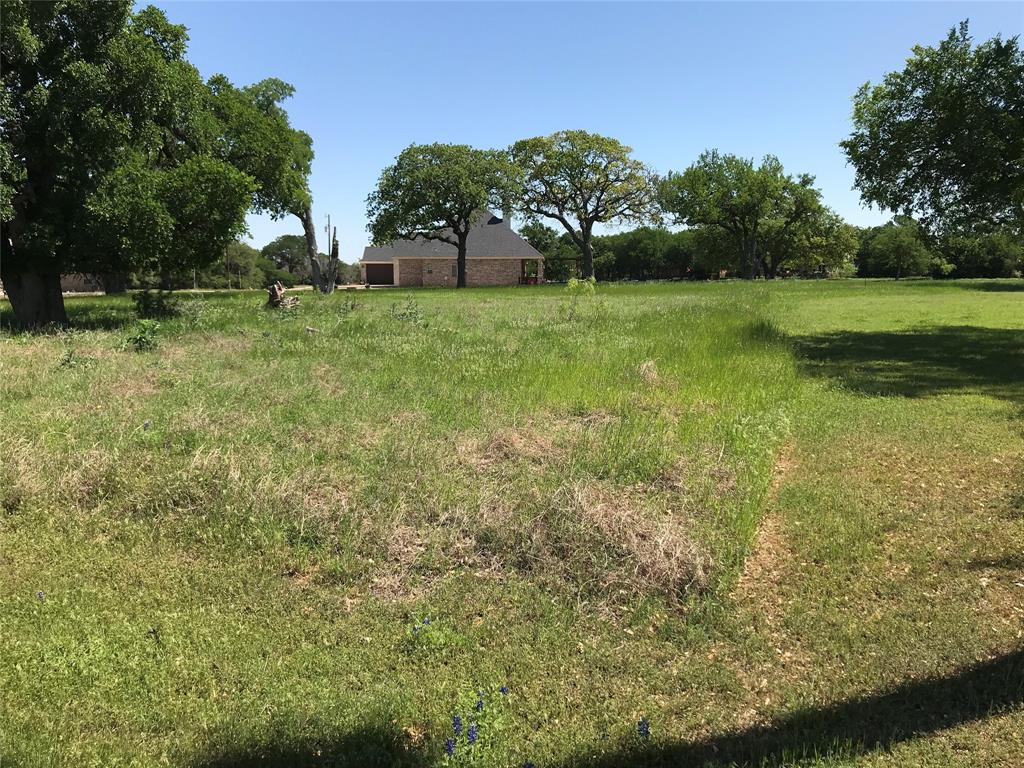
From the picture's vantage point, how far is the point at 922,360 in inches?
526

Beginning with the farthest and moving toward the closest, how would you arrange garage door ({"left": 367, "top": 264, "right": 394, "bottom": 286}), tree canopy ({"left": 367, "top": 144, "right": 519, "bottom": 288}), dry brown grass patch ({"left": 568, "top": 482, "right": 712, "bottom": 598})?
garage door ({"left": 367, "top": 264, "right": 394, "bottom": 286}) < tree canopy ({"left": 367, "top": 144, "right": 519, "bottom": 288}) < dry brown grass patch ({"left": 568, "top": 482, "right": 712, "bottom": 598})

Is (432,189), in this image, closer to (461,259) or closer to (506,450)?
(461,259)

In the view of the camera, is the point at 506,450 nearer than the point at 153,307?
Yes

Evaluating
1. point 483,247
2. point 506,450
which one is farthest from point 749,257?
point 506,450

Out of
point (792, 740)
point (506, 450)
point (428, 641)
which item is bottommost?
point (792, 740)

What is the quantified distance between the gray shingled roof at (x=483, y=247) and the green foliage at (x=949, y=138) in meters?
49.3

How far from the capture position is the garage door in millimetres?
71775

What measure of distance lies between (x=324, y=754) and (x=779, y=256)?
254 ft

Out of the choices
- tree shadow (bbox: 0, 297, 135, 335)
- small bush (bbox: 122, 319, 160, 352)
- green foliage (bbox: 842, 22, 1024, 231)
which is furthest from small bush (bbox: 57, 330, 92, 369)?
green foliage (bbox: 842, 22, 1024, 231)

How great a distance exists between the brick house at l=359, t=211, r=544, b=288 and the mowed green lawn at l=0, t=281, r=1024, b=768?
58.1 m

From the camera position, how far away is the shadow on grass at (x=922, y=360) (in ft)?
34.5

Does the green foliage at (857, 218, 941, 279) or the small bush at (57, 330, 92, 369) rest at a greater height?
the green foliage at (857, 218, 941, 279)

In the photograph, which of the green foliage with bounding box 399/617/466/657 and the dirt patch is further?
the dirt patch

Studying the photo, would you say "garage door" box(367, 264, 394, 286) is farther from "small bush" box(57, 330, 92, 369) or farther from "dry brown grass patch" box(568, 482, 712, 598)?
"dry brown grass patch" box(568, 482, 712, 598)
